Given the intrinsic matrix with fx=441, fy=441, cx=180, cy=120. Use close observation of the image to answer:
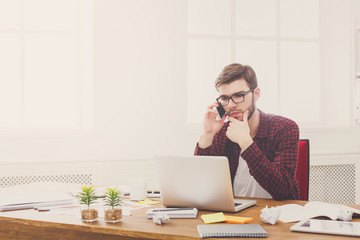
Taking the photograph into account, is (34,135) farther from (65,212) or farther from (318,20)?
(318,20)

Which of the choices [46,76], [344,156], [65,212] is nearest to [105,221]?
[65,212]

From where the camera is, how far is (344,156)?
3.68 m

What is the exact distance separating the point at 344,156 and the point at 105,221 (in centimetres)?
269

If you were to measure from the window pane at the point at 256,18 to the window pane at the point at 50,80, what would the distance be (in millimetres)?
1409

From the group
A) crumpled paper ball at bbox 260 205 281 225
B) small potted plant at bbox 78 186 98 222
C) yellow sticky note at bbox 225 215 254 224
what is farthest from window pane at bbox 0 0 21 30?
crumpled paper ball at bbox 260 205 281 225

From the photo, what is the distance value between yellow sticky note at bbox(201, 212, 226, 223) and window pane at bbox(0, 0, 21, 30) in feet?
8.40

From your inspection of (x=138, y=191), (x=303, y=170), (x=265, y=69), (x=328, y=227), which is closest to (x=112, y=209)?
(x=138, y=191)

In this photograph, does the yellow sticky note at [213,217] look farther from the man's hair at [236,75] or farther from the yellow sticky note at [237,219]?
the man's hair at [236,75]

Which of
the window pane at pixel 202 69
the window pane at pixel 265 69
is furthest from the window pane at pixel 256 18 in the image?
the window pane at pixel 202 69

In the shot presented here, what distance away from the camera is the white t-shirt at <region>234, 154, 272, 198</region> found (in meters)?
2.22

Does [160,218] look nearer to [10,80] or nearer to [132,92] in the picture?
[132,92]

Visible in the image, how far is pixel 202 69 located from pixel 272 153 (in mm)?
1649

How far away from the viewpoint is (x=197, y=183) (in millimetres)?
1674

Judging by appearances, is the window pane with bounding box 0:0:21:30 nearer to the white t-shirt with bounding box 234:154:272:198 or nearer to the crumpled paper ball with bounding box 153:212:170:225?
the white t-shirt with bounding box 234:154:272:198
